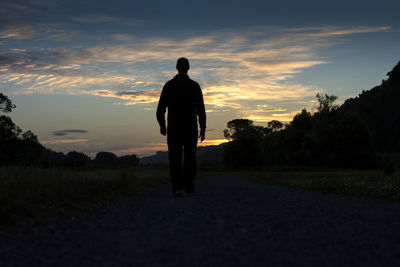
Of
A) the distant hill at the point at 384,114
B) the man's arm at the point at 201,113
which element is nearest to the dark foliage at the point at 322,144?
the distant hill at the point at 384,114

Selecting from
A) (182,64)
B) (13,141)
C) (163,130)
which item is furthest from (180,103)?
(13,141)

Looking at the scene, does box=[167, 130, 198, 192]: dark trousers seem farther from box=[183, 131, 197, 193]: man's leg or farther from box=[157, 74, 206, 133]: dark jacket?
box=[157, 74, 206, 133]: dark jacket

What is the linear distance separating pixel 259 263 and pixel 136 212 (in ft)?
11.6

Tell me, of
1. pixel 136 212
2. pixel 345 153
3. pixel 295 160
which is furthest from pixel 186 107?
pixel 295 160

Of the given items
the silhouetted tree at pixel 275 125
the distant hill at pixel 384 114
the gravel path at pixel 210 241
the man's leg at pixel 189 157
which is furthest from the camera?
the silhouetted tree at pixel 275 125

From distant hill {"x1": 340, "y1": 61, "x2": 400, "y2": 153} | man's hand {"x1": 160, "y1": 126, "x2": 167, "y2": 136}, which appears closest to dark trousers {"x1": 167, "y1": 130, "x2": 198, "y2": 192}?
man's hand {"x1": 160, "y1": 126, "x2": 167, "y2": 136}

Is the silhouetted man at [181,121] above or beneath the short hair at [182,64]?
beneath

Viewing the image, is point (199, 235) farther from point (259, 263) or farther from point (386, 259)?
point (386, 259)

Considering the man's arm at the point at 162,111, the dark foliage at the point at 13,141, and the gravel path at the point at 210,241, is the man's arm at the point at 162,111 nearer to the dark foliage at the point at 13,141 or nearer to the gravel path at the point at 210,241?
the gravel path at the point at 210,241

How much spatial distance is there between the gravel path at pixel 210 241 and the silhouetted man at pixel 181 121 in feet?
11.1

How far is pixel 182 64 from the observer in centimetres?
909

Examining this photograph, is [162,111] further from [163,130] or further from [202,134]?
[202,134]

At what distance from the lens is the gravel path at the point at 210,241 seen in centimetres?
290

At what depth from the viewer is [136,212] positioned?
19.5 ft
